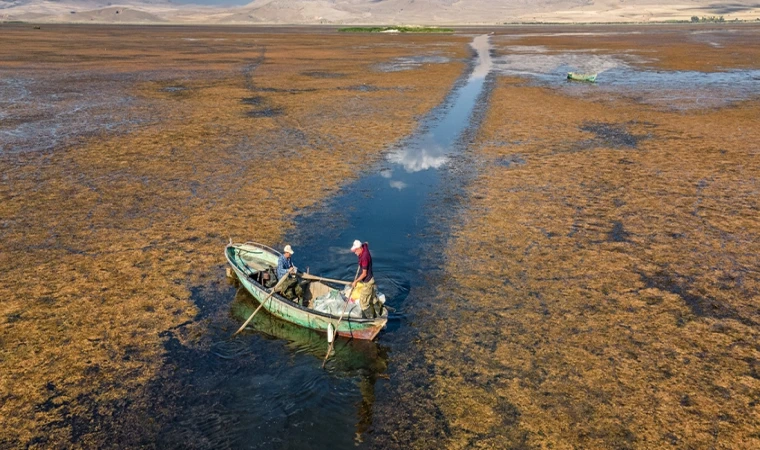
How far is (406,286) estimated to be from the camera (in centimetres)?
1474

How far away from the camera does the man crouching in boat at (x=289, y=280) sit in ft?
44.0

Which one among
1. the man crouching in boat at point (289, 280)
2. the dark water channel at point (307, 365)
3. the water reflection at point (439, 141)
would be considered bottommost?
the dark water channel at point (307, 365)

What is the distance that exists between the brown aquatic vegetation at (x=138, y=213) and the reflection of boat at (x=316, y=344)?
5.07ft

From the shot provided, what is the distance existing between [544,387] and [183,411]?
7055mm

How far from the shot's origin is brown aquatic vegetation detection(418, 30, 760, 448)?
10.1 meters

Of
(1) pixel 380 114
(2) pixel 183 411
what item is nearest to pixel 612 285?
(2) pixel 183 411

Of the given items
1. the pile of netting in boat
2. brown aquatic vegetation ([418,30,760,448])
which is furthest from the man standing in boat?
brown aquatic vegetation ([418,30,760,448])

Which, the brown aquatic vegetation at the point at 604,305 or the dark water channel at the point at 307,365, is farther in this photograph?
the brown aquatic vegetation at the point at 604,305

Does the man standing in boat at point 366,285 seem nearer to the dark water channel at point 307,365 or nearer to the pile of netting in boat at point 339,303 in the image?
the pile of netting in boat at point 339,303

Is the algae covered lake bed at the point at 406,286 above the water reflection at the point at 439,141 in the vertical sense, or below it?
below

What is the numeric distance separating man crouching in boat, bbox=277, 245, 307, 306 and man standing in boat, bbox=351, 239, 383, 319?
5.99ft

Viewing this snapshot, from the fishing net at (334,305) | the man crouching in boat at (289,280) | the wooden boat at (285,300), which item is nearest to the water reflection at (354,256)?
the wooden boat at (285,300)

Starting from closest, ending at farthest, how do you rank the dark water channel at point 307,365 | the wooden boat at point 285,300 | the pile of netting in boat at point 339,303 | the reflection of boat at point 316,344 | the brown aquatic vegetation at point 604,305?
the dark water channel at point 307,365
the brown aquatic vegetation at point 604,305
the reflection of boat at point 316,344
the wooden boat at point 285,300
the pile of netting in boat at point 339,303

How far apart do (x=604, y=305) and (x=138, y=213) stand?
1539 centimetres
